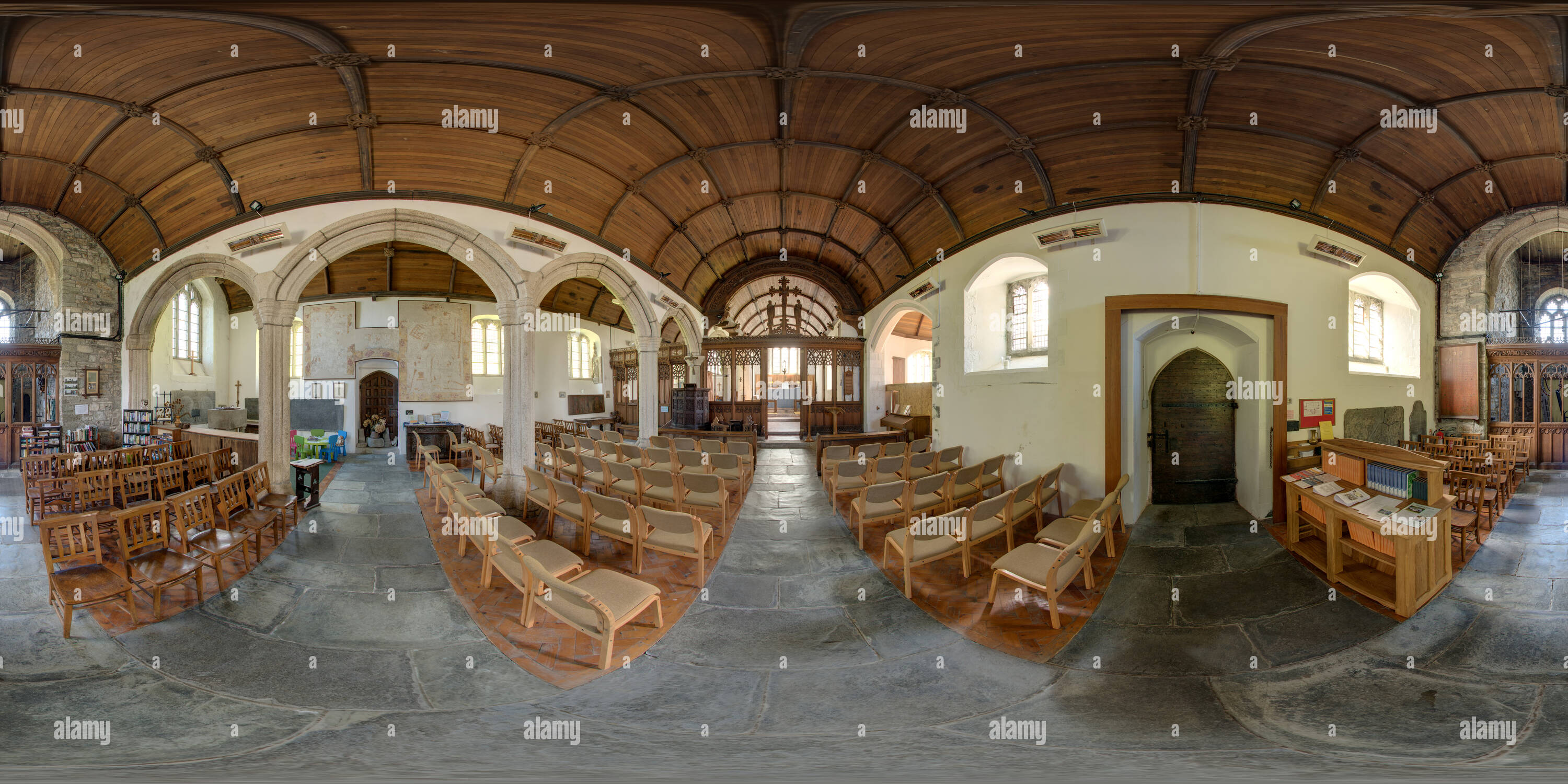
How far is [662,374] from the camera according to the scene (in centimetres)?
1404

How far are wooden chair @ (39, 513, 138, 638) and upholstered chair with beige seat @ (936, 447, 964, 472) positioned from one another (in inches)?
273

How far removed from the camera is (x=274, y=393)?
761cm

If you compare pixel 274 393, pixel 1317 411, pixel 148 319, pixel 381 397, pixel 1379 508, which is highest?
pixel 148 319

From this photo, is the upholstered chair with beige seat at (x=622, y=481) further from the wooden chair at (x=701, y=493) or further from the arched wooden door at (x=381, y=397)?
the arched wooden door at (x=381, y=397)

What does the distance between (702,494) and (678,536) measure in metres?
1.41

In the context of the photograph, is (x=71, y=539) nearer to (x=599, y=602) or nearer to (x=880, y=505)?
(x=599, y=602)

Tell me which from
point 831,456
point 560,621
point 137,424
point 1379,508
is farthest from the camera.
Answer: point 137,424

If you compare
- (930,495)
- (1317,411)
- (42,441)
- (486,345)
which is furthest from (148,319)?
(1317,411)

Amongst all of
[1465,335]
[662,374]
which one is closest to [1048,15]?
[1465,335]

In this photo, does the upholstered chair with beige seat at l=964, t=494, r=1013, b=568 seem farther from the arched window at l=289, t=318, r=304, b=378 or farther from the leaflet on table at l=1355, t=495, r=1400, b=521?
the arched window at l=289, t=318, r=304, b=378

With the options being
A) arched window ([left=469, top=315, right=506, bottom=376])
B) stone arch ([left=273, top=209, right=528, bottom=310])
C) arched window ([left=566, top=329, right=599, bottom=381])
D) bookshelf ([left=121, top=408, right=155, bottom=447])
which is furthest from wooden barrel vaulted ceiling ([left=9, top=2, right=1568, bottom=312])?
arched window ([left=566, top=329, right=599, bottom=381])

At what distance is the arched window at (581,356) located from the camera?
15.4 meters

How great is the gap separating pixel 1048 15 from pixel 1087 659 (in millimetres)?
3906

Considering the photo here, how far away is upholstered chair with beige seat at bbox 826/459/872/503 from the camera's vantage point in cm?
571
